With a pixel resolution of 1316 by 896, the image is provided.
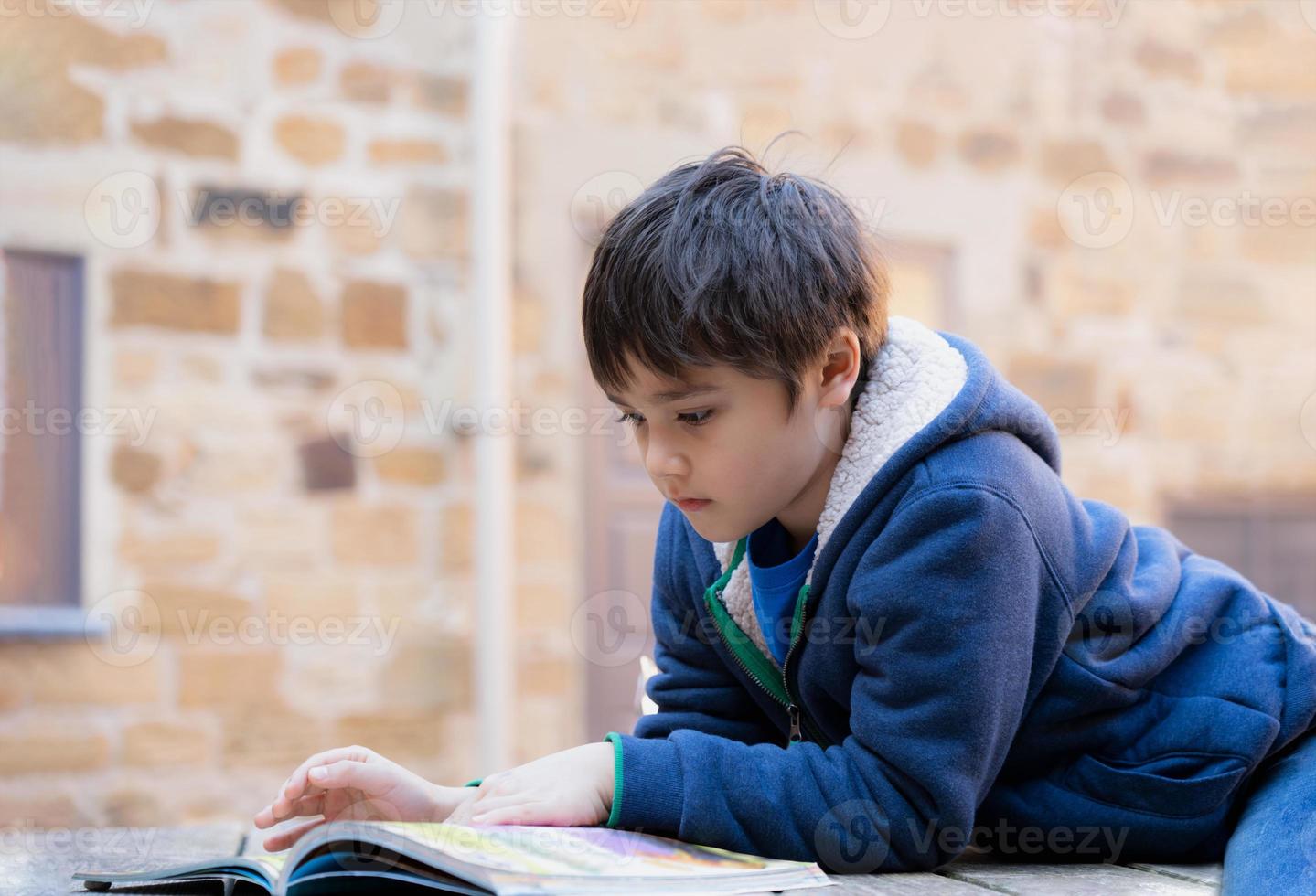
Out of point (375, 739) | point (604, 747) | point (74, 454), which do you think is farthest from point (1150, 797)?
point (74, 454)

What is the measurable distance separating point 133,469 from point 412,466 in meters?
0.70

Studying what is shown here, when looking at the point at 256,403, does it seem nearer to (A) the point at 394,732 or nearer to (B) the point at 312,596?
(B) the point at 312,596

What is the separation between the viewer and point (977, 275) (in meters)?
4.20

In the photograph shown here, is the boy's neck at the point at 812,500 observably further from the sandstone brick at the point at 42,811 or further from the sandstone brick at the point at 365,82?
the sandstone brick at the point at 365,82

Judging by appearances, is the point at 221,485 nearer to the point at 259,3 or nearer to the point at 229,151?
the point at 229,151

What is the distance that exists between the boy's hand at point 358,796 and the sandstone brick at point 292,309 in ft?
7.35

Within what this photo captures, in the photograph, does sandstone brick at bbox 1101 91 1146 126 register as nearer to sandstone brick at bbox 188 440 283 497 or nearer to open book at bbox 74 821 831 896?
sandstone brick at bbox 188 440 283 497

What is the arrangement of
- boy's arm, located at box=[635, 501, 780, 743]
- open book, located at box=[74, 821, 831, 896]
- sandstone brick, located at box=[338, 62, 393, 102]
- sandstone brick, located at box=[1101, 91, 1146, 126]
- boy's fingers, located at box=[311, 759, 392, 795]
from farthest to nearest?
sandstone brick, located at box=[1101, 91, 1146, 126]
sandstone brick, located at box=[338, 62, 393, 102]
boy's arm, located at box=[635, 501, 780, 743]
boy's fingers, located at box=[311, 759, 392, 795]
open book, located at box=[74, 821, 831, 896]

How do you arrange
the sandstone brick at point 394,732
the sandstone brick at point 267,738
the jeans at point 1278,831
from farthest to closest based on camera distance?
the sandstone brick at point 394,732 < the sandstone brick at point 267,738 < the jeans at point 1278,831

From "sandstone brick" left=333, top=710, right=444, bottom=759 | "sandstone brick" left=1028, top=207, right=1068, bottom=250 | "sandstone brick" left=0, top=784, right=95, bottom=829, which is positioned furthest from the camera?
"sandstone brick" left=1028, top=207, right=1068, bottom=250

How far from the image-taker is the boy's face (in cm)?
129

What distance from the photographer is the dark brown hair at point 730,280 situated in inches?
50.3

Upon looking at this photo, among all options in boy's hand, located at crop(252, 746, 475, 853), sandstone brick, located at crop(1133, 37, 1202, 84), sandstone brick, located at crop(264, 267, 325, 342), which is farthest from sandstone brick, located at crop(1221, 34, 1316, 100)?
boy's hand, located at crop(252, 746, 475, 853)

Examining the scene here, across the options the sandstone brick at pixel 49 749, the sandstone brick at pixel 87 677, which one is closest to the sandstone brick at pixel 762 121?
the sandstone brick at pixel 87 677
